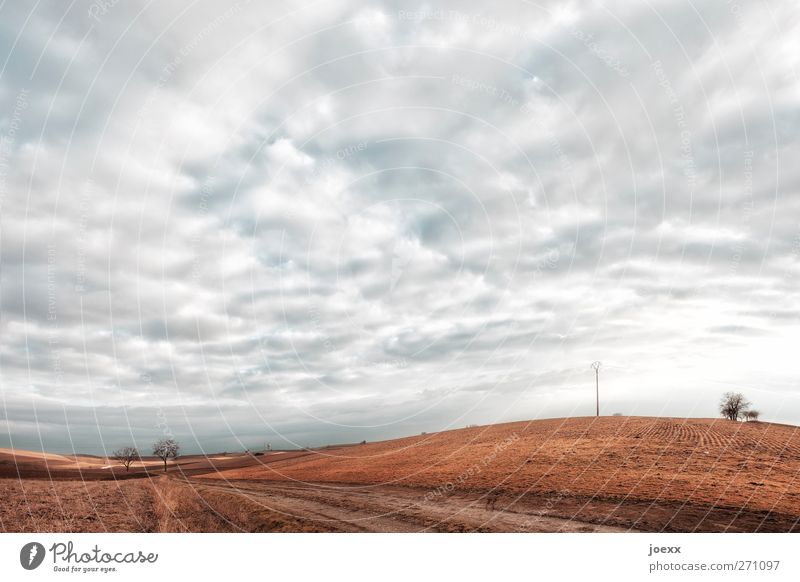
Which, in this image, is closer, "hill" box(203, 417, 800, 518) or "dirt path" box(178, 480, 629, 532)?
"dirt path" box(178, 480, 629, 532)

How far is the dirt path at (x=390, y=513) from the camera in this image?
27000 mm

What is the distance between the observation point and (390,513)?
31.7m

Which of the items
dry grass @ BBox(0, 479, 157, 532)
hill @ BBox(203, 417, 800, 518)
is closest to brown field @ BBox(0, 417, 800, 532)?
dry grass @ BBox(0, 479, 157, 532)

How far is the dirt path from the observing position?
88.6 feet

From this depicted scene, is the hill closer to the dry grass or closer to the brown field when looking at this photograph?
the brown field

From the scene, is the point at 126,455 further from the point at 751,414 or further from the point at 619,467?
the point at 751,414

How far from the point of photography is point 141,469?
134875 millimetres

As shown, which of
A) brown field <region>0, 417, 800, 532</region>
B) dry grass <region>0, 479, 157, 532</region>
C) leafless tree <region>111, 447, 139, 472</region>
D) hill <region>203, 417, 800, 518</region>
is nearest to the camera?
dry grass <region>0, 479, 157, 532</region>

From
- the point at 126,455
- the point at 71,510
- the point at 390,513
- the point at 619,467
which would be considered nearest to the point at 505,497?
the point at 390,513

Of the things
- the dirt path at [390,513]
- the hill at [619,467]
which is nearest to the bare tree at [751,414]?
the hill at [619,467]

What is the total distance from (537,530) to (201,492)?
38.2 m

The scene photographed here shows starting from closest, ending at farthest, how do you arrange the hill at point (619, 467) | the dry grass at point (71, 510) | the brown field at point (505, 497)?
the dry grass at point (71, 510) → the brown field at point (505, 497) → the hill at point (619, 467)

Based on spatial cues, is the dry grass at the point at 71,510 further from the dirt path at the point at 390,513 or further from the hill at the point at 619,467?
the hill at the point at 619,467
